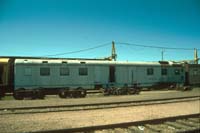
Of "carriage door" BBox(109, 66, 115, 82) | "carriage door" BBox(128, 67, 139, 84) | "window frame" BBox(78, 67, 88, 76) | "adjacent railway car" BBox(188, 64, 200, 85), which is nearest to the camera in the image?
"window frame" BBox(78, 67, 88, 76)

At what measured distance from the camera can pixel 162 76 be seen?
28.9 meters

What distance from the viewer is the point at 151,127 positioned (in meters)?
8.45

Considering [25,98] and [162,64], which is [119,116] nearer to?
[25,98]

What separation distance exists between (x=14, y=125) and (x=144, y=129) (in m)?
5.30

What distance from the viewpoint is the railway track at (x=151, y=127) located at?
25.2 ft

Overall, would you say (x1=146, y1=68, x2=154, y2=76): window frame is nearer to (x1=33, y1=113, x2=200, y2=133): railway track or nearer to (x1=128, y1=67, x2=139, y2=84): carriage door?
(x1=128, y1=67, x2=139, y2=84): carriage door

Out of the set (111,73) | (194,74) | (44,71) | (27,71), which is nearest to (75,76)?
(44,71)

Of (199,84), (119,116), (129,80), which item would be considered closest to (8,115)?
(119,116)

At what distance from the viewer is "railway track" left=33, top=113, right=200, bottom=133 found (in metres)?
7.70

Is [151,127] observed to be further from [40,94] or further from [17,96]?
[17,96]

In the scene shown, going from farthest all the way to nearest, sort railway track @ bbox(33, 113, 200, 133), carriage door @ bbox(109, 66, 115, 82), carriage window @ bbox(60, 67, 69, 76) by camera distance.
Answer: carriage door @ bbox(109, 66, 115, 82) < carriage window @ bbox(60, 67, 69, 76) < railway track @ bbox(33, 113, 200, 133)

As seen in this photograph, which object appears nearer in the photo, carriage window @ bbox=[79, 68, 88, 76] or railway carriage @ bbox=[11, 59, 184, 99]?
railway carriage @ bbox=[11, 59, 184, 99]

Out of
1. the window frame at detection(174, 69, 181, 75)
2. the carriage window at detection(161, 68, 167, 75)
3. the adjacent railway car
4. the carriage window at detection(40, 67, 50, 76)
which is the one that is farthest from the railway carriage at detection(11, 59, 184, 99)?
the adjacent railway car

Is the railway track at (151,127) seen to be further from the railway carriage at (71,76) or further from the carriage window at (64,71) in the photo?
the carriage window at (64,71)
